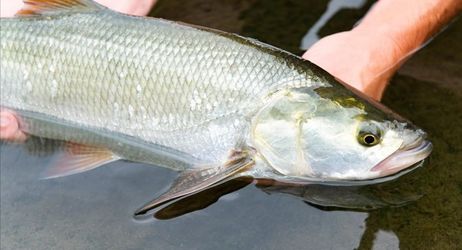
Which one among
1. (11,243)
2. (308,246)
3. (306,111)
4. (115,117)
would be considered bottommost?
(11,243)

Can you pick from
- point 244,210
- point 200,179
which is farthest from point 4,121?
point 244,210

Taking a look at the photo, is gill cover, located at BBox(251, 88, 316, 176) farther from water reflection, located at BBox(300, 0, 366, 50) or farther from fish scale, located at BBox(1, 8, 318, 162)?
water reflection, located at BBox(300, 0, 366, 50)

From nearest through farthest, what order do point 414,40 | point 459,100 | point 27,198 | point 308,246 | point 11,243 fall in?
point 308,246, point 11,243, point 27,198, point 459,100, point 414,40

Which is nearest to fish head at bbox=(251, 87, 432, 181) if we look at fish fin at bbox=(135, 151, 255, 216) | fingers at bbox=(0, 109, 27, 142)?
fish fin at bbox=(135, 151, 255, 216)

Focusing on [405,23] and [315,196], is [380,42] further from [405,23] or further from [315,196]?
[315,196]

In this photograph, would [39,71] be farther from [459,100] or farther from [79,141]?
[459,100]

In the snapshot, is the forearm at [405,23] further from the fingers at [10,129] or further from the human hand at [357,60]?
the fingers at [10,129]

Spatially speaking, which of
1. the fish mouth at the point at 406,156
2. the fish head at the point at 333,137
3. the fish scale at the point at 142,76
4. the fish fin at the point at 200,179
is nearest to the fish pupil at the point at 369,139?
the fish head at the point at 333,137

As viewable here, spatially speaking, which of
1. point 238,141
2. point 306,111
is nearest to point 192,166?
point 238,141
